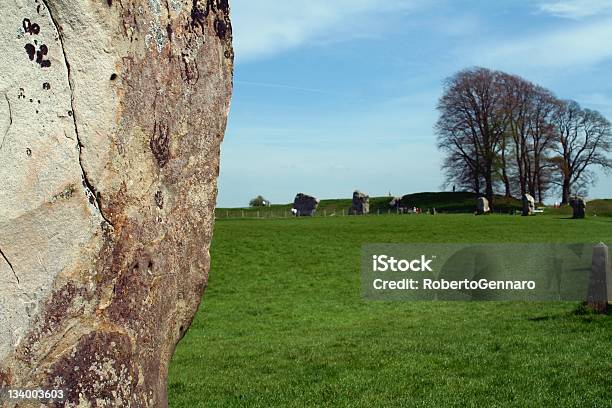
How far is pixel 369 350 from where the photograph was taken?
1324cm

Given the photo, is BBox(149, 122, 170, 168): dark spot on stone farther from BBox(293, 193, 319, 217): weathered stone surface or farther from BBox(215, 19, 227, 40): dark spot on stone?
BBox(293, 193, 319, 217): weathered stone surface

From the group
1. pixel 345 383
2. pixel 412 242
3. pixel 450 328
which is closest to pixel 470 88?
pixel 412 242

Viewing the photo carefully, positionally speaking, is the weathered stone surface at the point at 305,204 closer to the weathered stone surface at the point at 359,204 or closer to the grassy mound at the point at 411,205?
the grassy mound at the point at 411,205

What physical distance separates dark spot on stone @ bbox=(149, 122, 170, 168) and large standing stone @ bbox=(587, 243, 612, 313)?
11.6 meters

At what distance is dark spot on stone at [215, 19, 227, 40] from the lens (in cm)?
548

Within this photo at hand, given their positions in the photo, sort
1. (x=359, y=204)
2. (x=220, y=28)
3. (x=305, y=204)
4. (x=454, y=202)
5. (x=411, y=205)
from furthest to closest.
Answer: (x=411, y=205) → (x=454, y=202) → (x=359, y=204) → (x=305, y=204) → (x=220, y=28)

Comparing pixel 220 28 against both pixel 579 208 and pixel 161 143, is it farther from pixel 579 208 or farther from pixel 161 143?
pixel 579 208

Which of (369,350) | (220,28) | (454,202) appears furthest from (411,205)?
(220,28)

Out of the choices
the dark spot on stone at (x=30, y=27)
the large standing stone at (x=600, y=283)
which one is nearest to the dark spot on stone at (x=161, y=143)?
the dark spot on stone at (x=30, y=27)

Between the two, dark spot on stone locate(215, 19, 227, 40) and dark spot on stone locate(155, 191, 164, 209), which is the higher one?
dark spot on stone locate(215, 19, 227, 40)

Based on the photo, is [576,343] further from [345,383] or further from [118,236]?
[118,236]

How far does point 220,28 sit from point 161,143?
112cm

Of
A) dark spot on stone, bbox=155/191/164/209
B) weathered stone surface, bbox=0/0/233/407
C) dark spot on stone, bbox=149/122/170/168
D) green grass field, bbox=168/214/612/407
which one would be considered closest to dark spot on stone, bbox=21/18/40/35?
weathered stone surface, bbox=0/0/233/407

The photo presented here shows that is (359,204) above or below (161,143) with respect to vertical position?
above
